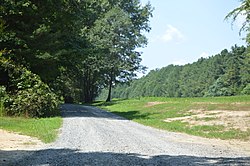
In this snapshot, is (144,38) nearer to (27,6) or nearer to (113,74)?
(113,74)

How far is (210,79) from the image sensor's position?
12925 centimetres

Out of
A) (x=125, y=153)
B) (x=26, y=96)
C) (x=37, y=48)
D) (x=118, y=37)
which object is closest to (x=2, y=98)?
(x=26, y=96)

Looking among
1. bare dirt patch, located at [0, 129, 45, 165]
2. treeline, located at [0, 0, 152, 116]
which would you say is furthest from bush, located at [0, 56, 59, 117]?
bare dirt patch, located at [0, 129, 45, 165]

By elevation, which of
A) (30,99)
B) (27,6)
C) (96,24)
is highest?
(96,24)

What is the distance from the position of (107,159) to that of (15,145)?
4.28m

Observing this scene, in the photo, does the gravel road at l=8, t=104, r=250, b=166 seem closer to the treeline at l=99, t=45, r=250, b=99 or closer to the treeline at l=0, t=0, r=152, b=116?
the treeline at l=0, t=0, r=152, b=116

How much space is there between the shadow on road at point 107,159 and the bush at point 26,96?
42.2 feet

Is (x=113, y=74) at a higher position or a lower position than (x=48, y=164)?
higher

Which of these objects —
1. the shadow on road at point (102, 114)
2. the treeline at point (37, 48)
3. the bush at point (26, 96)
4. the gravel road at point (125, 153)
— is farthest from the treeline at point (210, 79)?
the gravel road at point (125, 153)

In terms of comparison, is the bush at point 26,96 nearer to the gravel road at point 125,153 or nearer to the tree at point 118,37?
the gravel road at point 125,153

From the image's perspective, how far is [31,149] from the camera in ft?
37.6

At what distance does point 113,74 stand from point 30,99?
121 feet

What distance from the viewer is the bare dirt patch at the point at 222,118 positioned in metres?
19.4

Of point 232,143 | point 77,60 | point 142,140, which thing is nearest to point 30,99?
point 77,60
